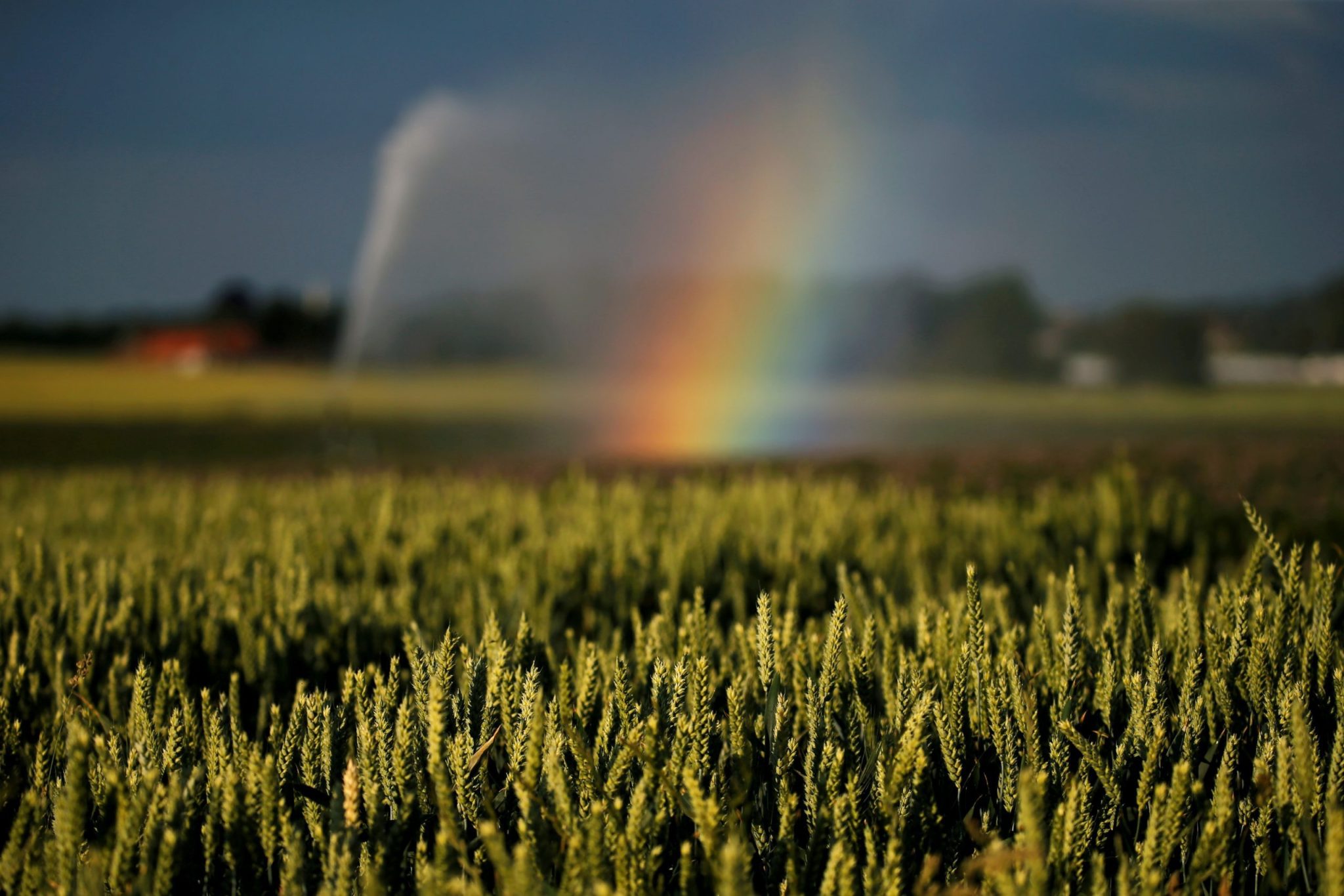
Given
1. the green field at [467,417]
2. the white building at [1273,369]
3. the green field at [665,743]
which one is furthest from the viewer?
the white building at [1273,369]

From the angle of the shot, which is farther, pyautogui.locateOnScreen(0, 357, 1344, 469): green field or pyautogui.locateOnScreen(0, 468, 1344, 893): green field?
pyautogui.locateOnScreen(0, 357, 1344, 469): green field

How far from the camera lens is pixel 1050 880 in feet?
5.49

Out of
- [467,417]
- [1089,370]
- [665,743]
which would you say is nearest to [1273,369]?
[1089,370]

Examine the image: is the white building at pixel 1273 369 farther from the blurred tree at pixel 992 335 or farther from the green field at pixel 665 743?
the green field at pixel 665 743

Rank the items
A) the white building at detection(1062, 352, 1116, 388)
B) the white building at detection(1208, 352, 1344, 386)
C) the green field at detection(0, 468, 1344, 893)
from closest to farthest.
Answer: the green field at detection(0, 468, 1344, 893) → the white building at detection(1208, 352, 1344, 386) → the white building at detection(1062, 352, 1116, 388)

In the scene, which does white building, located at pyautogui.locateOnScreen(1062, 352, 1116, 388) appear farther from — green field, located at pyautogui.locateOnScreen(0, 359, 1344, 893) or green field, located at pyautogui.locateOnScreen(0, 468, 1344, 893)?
green field, located at pyautogui.locateOnScreen(0, 468, 1344, 893)

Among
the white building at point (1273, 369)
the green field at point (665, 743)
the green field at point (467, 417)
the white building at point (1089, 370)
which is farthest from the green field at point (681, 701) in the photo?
the white building at point (1089, 370)

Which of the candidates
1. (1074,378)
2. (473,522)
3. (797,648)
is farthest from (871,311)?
(797,648)

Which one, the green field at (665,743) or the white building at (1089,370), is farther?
the white building at (1089,370)

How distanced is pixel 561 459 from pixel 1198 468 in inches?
270

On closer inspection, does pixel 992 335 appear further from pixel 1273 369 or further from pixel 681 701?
pixel 681 701

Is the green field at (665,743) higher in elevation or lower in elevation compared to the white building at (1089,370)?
lower

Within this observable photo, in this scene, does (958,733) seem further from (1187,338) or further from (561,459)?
(1187,338)

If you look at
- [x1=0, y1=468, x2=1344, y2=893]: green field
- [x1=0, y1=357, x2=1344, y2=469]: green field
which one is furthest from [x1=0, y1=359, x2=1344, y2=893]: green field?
[x1=0, y1=357, x2=1344, y2=469]: green field
